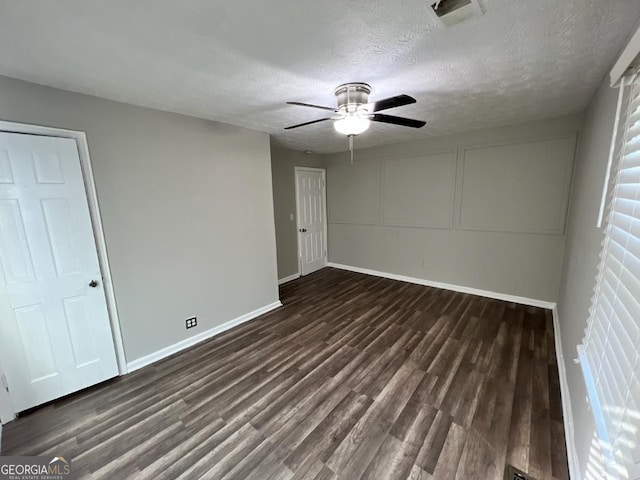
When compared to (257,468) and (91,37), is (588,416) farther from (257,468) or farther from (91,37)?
(91,37)

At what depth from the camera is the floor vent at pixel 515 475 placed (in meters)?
1.46

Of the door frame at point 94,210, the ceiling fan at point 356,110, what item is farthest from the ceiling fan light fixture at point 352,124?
the door frame at point 94,210

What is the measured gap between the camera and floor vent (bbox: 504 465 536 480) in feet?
4.80

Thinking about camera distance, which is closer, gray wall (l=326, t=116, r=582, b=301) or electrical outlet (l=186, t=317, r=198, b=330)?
electrical outlet (l=186, t=317, r=198, b=330)

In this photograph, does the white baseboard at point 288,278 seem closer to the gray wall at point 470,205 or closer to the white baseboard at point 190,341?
the white baseboard at point 190,341

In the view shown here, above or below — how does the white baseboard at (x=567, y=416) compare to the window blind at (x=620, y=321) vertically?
below

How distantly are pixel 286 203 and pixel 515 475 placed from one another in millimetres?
4275

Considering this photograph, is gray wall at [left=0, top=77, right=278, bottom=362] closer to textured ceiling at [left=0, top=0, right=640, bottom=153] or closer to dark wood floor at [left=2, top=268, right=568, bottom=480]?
textured ceiling at [left=0, top=0, right=640, bottom=153]

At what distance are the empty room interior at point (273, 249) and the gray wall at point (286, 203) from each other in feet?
3.46

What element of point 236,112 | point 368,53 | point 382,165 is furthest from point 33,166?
point 382,165

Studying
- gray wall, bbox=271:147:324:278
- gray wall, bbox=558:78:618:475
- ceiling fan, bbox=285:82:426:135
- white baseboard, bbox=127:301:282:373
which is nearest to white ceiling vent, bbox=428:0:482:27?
ceiling fan, bbox=285:82:426:135

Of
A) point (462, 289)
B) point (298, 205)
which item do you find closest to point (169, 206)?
point (298, 205)

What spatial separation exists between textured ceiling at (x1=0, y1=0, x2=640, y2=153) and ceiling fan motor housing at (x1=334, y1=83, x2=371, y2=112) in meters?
0.06

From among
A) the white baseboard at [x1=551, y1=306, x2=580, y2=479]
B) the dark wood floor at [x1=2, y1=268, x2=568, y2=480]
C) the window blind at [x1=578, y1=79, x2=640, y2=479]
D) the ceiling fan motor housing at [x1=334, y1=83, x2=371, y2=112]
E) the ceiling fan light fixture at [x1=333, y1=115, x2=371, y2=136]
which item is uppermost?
the ceiling fan motor housing at [x1=334, y1=83, x2=371, y2=112]
